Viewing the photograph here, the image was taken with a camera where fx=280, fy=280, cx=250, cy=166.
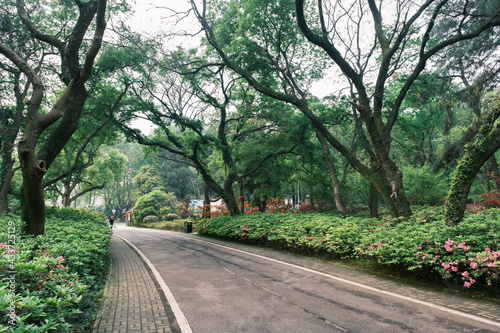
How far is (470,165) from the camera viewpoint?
24.8 ft

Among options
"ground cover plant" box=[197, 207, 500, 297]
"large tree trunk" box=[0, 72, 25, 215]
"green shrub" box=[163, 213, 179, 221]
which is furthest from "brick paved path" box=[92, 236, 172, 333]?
"green shrub" box=[163, 213, 179, 221]

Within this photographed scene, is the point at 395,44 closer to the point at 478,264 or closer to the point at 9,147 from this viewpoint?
the point at 478,264

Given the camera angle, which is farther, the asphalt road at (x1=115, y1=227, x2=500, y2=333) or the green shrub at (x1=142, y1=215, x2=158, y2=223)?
the green shrub at (x1=142, y1=215, x2=158, y2=223)

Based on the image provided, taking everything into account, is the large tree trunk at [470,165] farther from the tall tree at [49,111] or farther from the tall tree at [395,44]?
the tall tree at [49,111]

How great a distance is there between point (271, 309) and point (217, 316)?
1.02 meters

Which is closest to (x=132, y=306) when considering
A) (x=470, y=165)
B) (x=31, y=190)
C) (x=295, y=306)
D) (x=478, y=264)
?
(x=295, y=306)

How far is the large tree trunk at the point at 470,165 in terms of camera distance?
7401 mm

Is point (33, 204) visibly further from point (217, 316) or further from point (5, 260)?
point (217, 316)

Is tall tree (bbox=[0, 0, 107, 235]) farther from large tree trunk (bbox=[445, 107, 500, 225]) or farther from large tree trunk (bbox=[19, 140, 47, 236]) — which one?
large tree trunk (bbox=[445, 107, 500, 225])

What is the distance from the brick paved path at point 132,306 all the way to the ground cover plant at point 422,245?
558cm

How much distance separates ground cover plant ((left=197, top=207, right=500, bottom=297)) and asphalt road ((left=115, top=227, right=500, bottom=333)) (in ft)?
4.23

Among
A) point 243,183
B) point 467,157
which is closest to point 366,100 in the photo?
point 467,157

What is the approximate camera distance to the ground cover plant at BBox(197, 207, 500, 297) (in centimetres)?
582

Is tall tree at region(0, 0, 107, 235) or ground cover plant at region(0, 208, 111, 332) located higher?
tall tree at region(0, 0, 107, 235)
